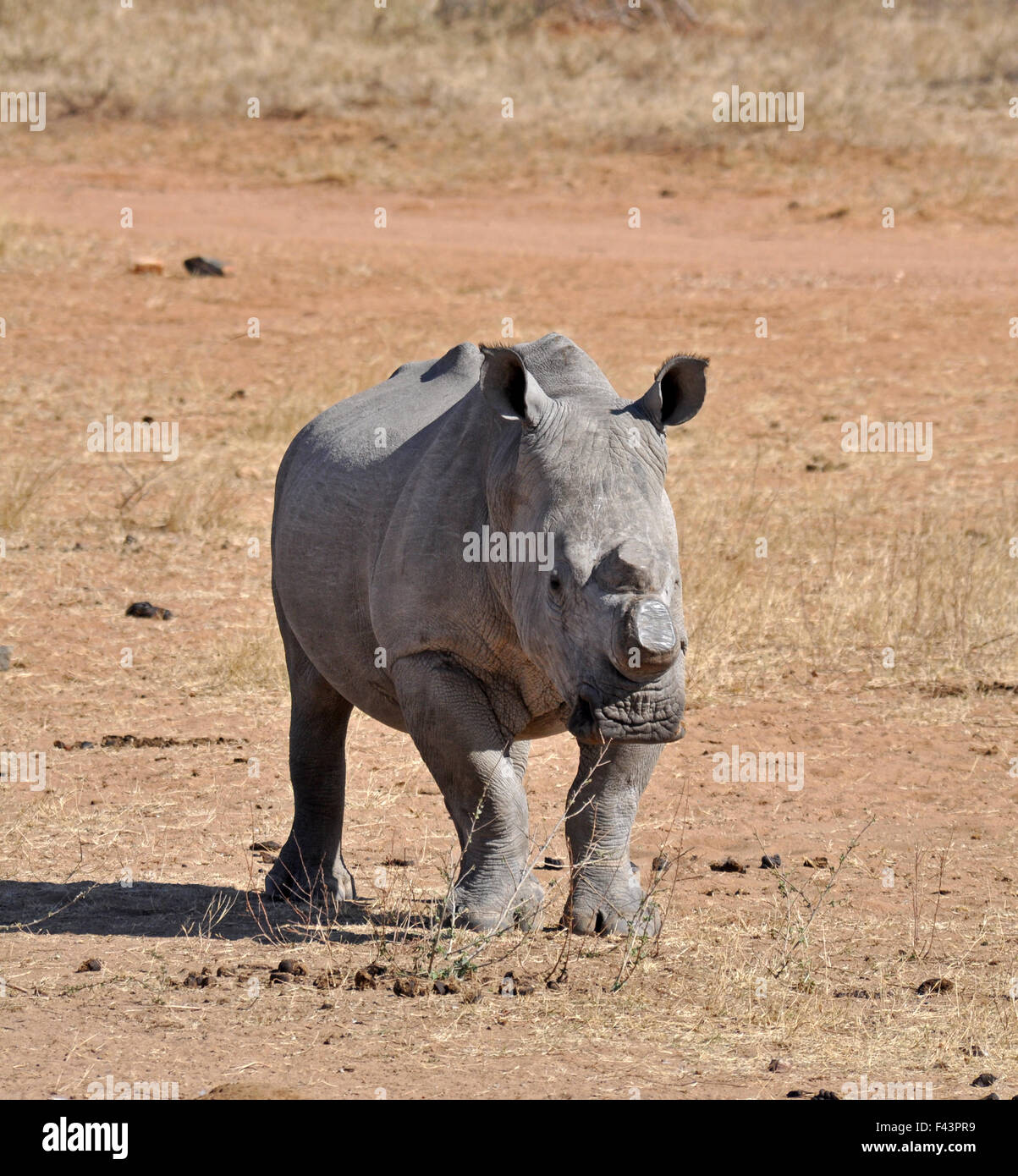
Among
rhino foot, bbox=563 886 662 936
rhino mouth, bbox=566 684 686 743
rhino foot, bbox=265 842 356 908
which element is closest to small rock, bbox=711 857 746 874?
rhino foot, bbox=563 886 662 936

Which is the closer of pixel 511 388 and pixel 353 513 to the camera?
pixel 511 388

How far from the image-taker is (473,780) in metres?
5.66

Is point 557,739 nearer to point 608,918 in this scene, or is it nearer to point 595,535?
point 608,918

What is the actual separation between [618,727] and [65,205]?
60.4ft

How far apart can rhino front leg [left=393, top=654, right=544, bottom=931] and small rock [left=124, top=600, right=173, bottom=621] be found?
16.2ft

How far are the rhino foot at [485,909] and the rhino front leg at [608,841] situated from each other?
0.15 metres

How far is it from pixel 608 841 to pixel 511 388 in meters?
1.49

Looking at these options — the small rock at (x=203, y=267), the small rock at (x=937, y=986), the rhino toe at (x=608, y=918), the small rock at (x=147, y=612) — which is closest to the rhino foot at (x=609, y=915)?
the rhino toe at (x=608, y=918)

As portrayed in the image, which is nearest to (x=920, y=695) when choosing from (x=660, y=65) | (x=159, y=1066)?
(x=159, y=1066)

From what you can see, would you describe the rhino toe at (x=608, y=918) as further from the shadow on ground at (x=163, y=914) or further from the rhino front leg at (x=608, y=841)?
the shadow on ground at (x=163, y=914)

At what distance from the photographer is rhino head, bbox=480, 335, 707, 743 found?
15.8 feet

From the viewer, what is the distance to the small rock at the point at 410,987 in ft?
16.7

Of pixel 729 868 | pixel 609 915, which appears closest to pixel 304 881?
pixel 609 915

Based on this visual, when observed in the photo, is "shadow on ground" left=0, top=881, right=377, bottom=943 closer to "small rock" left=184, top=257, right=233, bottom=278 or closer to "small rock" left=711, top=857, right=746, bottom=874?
"small rock" left=711, top=857, right=746, bottom=874
